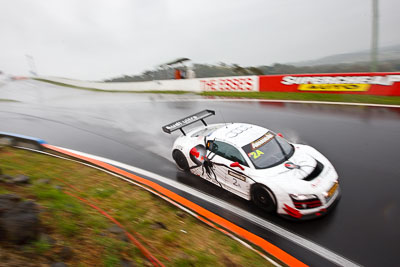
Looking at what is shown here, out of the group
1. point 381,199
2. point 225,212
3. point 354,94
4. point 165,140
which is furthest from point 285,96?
point 225,212

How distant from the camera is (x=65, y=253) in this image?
270 cm

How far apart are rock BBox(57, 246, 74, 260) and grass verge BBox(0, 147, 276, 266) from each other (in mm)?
42

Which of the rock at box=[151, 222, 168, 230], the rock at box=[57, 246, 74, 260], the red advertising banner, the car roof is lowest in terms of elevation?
the rock at box=[151, 222, 168, 230]

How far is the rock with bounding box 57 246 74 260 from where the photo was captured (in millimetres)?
2666

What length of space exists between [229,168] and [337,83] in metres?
9.79

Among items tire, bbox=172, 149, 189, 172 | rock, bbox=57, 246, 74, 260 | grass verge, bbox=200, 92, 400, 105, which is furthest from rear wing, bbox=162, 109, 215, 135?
grass verge, bbox=200, 92, 400, 105

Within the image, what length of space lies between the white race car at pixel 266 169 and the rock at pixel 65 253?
125 inches

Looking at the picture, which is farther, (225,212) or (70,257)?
(225,212)

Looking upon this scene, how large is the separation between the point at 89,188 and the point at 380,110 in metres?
10.5

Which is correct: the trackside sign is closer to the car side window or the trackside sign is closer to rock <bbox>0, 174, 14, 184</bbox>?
the car side window

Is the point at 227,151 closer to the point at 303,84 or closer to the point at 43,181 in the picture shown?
the point at 43,181

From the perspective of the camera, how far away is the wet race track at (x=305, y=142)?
396 cm

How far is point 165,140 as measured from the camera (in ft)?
29.1

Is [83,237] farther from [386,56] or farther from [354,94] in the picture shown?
[386,56]
